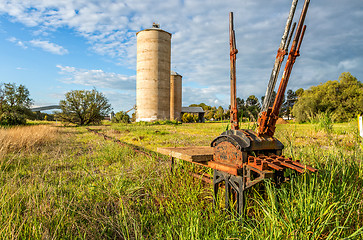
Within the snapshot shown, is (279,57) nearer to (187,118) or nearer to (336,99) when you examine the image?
(336,99)

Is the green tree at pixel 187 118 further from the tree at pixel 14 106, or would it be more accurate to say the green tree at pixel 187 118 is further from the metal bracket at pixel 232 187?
the metal bracket at pixel 232 187

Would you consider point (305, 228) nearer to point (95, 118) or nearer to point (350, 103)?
point (95, 118)

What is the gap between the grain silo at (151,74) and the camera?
27141 mm

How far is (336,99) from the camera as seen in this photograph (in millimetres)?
32812

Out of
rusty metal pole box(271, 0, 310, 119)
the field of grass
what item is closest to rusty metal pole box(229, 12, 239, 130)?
rusty metal pole box(271, 0, 310, 119)

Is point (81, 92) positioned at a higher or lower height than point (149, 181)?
higher

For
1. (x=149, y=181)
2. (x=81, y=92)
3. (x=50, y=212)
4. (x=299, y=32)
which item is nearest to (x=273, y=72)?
(x=299, y=32)

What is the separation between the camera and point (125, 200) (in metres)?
2.46

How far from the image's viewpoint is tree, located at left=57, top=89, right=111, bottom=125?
28295mm

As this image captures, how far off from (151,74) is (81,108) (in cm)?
Answer: 1066

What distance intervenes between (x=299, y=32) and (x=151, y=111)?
2562 cm

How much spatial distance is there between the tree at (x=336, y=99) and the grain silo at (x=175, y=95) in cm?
1897

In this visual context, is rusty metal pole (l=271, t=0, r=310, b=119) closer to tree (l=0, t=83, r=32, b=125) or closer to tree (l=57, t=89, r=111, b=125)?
tree (l=0, t=83, r=32, b=125)

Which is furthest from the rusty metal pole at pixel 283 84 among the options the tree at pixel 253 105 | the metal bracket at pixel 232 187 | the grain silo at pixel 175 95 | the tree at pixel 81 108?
the grain silo at pixel 175 95
